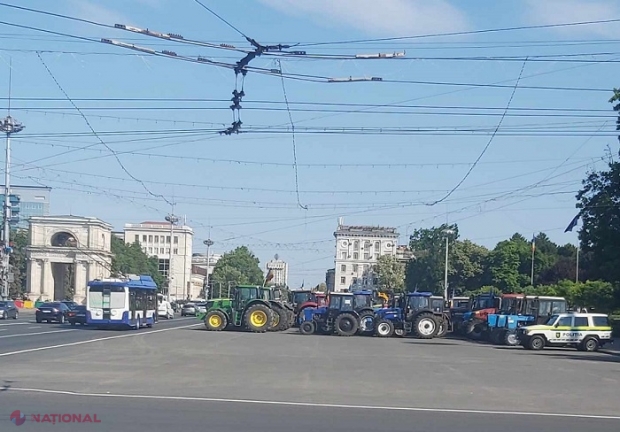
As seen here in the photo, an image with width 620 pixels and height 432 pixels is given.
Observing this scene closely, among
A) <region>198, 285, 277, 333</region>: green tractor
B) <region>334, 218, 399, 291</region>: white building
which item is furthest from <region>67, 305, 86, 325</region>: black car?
<region>334, 218, 399, 291</region>: white building

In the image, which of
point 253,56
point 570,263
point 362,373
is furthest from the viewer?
point 570,263

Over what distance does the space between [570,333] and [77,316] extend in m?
28.7

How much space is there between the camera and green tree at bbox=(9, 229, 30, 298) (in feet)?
345

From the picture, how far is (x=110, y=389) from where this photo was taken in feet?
58.4

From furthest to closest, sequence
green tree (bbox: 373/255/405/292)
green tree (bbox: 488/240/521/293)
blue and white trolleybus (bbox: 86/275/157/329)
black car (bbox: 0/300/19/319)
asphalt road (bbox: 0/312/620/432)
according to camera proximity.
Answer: green tree (bbox: 373/255/405/292) → green tree (bbox: 488/240/521/293) → black car (bbox: 0/300/19/319) → blue and white trolleybus (bbox: 86/275/157/329) → asphalt road (bbox: 0/312/620/432)

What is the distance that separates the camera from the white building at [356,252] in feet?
470

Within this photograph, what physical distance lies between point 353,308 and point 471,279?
194ft

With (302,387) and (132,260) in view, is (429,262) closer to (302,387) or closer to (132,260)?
(132,260)

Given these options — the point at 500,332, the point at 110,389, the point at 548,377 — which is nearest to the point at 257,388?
the point at 110,389

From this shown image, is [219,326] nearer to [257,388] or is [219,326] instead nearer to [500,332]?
[500,332]

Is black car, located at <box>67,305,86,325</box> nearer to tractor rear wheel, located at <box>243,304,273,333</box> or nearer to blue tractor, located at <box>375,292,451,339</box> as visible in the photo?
tractor rear wheel, located at <box>243,304,273,333</box>

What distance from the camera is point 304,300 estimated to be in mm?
57406

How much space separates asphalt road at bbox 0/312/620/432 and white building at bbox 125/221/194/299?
105 meters

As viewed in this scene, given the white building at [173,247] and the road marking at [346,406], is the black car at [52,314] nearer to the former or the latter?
the road marking at [346,406]
